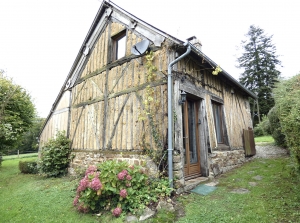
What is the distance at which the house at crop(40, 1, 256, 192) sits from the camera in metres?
4.05

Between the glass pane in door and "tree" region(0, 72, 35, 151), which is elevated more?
"tree" region(0, 72, 35, 151)

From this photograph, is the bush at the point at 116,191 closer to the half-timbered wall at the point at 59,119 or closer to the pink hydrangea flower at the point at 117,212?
the pink hydrangea flower at the point at 117,212

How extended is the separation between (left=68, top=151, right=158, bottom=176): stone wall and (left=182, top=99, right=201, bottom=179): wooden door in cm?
99

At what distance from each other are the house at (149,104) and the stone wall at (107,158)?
2 centimetres

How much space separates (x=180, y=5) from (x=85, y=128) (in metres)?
5.19

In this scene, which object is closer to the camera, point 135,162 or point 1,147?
point 135,162

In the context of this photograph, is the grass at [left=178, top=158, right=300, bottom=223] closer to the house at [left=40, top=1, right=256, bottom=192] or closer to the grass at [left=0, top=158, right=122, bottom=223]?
the house at [left=40, top=1, right=256, bottom=192]

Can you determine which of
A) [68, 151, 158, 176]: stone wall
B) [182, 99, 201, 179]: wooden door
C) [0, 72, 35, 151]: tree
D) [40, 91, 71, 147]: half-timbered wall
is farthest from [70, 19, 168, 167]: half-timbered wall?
[0, 72, 35, 151]: tree

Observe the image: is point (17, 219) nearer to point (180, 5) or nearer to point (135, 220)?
point (135, 220)

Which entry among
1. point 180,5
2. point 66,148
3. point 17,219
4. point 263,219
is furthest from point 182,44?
point 66,148

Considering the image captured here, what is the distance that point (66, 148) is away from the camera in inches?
271

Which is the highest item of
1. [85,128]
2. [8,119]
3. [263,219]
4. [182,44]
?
[182,44]

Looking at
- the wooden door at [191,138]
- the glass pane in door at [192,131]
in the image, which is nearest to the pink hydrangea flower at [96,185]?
the wooden door at [191,138]

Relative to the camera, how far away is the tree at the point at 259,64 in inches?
802
